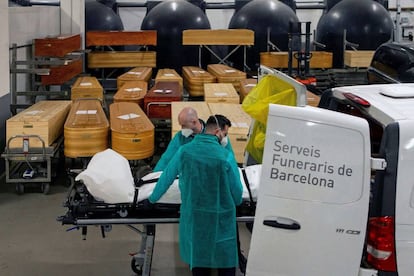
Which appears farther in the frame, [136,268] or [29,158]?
[29,158]

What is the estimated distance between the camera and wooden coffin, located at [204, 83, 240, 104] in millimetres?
8961

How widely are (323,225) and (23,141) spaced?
5318 millimetres

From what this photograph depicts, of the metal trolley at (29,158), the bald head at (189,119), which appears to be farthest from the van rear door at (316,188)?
the metal trolley at (29,158)

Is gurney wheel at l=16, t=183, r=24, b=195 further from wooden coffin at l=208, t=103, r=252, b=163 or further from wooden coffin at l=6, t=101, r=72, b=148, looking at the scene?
wooden coffin at l=208, t=103, r=252, b=163

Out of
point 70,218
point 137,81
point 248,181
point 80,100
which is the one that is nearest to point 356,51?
point 137,81

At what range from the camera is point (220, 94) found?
9117mm

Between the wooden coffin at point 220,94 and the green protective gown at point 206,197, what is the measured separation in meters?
5.21

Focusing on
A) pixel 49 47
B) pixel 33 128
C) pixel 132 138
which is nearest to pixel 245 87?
pixel 132 138

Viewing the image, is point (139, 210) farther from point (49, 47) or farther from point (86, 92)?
point (49, 47)

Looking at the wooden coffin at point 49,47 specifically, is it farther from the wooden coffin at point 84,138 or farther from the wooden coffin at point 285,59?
the wooden coffin at point 285,59

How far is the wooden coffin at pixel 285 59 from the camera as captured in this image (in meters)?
13.1

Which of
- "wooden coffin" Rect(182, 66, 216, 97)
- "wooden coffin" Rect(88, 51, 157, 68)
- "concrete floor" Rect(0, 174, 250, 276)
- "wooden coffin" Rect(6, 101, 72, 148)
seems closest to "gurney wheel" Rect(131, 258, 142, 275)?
"concrete floor" Rect(0, 174, 250, 276)

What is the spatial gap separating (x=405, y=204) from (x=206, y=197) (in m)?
1.44

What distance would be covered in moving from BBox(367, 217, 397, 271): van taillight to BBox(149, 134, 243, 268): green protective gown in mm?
1207
